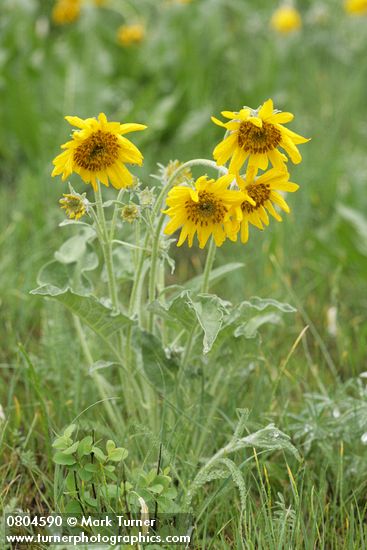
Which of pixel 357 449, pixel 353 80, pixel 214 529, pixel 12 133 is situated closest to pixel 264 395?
pixel 357 449

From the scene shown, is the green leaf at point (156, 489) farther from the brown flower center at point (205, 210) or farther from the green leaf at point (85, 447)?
the brown flower center at point (205, 210)

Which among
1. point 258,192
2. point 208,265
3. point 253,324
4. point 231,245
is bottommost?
point 253,324

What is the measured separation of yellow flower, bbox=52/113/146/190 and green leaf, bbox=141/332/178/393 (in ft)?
1.38

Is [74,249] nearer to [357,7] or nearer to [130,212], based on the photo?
[130,212]

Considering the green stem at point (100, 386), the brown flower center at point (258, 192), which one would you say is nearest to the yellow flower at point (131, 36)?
the green stem at point (100, 386)

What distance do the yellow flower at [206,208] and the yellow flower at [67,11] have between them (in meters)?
3.48

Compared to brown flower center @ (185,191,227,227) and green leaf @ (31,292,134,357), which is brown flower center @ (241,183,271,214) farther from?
green leaf @ (31,292,134,357)

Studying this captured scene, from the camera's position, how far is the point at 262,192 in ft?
5.79

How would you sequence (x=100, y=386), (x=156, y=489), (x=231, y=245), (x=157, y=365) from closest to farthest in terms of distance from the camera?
1. (x=156, y=489)
2. (x=157, y=365)
3. (x=100, y=386)
4. (x=231, y=245)

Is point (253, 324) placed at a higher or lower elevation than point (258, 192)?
lower

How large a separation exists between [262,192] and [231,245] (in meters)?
1.49

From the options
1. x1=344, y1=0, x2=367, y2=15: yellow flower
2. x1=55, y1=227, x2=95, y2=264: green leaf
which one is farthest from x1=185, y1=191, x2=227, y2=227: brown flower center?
x1=344, y1=0, x2=367, y2=15: yellow flower

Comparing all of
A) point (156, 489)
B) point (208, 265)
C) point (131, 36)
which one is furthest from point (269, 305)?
point (131, 36)

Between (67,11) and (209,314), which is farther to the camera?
(67,11)
